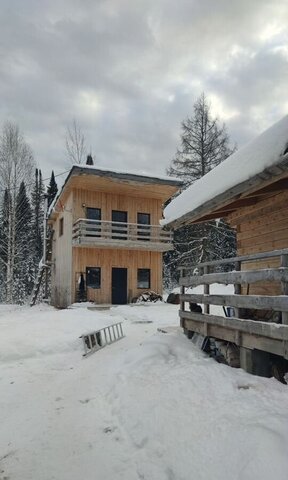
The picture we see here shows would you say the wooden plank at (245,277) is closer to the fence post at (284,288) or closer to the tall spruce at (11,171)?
the fence post at (284,288)

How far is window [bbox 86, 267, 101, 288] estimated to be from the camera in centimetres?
2095

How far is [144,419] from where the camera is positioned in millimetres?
4453

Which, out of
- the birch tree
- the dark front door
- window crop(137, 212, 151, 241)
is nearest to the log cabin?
the dark front door

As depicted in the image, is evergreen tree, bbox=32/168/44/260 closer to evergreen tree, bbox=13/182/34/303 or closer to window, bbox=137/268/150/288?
evergreen tree, bbox=13/182/34/303

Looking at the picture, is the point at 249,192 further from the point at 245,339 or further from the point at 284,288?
the point at 245,339

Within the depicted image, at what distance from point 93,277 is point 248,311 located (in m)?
14.5

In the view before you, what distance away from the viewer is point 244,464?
3.21 m

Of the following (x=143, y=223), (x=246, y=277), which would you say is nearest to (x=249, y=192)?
(x=246, y=277)

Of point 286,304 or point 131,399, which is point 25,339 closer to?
point 131,399

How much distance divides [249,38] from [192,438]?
31.8 ft

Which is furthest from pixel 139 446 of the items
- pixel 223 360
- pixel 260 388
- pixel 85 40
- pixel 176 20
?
pixel 85 40

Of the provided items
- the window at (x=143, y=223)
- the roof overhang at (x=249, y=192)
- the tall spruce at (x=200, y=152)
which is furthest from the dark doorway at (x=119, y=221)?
the roof overhang at (x=249, y=192)

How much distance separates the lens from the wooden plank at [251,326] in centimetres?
470

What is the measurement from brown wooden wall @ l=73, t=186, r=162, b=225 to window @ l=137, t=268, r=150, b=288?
9.97ft
